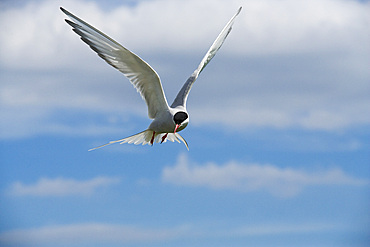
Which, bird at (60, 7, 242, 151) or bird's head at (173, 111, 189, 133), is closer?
bird at (60, 7, 242, 151)

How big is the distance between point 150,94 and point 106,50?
165cm

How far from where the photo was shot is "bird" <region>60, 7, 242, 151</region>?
36.1 feet

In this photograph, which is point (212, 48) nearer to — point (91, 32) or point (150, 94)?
point (150, 94)

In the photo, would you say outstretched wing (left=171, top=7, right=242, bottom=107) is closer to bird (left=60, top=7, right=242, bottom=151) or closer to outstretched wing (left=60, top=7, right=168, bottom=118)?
bird (left=60, top=7, right=242, bottom=151)

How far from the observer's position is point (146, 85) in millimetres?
12383

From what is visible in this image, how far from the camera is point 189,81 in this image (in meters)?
13.7

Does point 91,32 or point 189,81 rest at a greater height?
point 189,81

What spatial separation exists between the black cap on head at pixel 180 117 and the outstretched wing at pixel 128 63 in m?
0.51

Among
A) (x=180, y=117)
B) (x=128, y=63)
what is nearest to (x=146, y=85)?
(x=128, y=63)

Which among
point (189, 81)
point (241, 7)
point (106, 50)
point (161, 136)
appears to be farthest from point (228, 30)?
point (106, 50)

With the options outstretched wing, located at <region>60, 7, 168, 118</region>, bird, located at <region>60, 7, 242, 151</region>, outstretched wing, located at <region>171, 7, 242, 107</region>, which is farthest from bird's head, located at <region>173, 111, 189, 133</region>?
outstretched wing, located at <region>171, 7, 242, 107</region>

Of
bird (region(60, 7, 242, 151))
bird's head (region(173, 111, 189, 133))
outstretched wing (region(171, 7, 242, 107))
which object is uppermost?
outstretched wing (region(171, 7, 242, 107))

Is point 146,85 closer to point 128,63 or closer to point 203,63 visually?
point 128,63

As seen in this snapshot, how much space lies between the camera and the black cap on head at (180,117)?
12.0 metres
